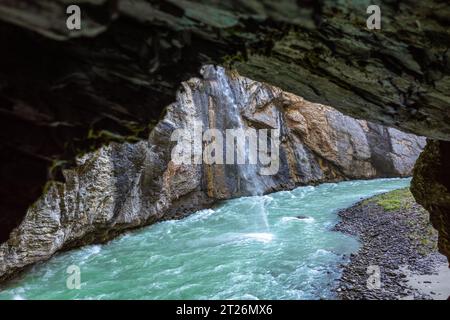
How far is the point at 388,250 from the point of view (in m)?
18.0

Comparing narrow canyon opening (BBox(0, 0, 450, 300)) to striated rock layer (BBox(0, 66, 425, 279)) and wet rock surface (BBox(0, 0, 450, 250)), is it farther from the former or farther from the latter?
striated rock layer (BBox(0, 66, 425, 279))

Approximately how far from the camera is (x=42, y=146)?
7.52 metres

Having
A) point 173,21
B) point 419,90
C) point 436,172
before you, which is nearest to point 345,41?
point 419,90

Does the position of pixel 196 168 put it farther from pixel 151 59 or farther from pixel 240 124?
pixel 151 59

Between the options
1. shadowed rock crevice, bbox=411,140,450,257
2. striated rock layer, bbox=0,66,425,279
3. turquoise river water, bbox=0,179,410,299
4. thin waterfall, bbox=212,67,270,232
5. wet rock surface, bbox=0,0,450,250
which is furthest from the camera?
thin waterfall, bbox=212,67,270,232

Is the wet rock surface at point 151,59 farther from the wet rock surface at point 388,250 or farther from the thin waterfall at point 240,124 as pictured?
the thin waterfall at point 240,124

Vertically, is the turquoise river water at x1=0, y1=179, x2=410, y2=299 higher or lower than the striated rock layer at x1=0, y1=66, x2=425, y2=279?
lower

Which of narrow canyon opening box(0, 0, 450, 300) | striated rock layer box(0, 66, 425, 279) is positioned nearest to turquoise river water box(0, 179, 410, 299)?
striated rock layer box(0, 66, 425, 279)

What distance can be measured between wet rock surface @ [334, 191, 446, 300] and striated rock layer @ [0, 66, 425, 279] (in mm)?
9711

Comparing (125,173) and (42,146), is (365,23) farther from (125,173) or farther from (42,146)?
(125,173)

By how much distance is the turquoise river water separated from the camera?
1398 cm

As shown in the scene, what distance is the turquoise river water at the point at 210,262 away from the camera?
13984 millimetres

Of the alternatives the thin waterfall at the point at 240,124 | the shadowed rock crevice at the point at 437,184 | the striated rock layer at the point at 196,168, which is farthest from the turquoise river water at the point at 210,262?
the thin waterfall at the point at 240,124

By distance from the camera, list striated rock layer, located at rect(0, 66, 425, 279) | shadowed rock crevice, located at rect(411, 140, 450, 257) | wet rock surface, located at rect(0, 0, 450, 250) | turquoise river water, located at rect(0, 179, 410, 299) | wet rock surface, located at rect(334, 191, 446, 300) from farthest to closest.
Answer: striated rock layer, located at rect(0, 66, 425, 279) → turquoise river water, located at rect(0, 179, 410, 299) → wet rock surface, located at rect(334, 191, 446, 300) → shadowed rock crevice, located at rect(411, 140, 450, 257) → wet rock surface, located at rect(0, 0, 450, 250)
